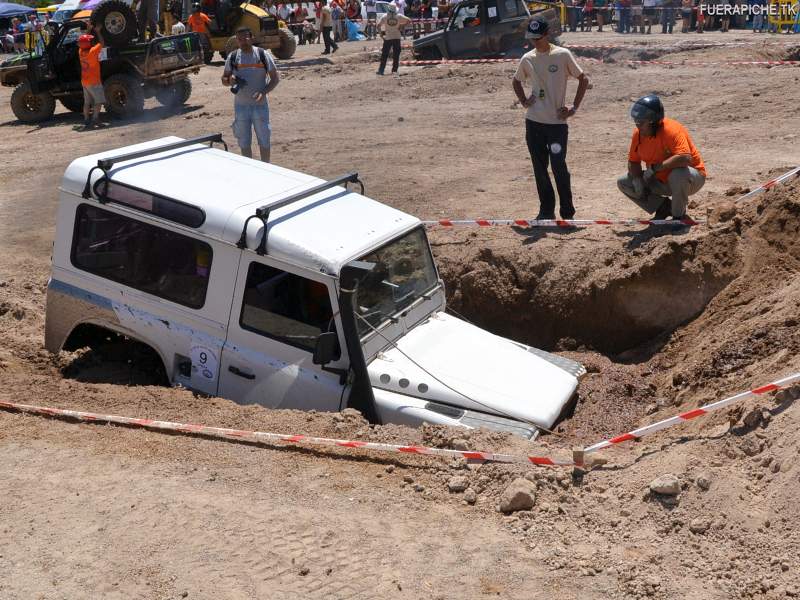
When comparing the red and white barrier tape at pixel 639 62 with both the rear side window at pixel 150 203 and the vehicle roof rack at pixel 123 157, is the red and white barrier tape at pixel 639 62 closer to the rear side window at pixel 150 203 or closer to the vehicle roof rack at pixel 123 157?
the vehicle roof rack at pixel 123 157

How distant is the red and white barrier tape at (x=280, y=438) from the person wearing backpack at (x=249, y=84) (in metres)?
6.19

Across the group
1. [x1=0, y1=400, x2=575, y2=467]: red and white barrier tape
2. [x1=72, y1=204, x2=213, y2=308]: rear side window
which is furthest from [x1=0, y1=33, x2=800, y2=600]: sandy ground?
[x1=72, y1=204, x2=213, y2=308]: rear side window

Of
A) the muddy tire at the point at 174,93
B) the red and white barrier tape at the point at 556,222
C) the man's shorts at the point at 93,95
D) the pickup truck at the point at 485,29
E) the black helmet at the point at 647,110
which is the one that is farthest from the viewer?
the pickup truck at the point at 485,29

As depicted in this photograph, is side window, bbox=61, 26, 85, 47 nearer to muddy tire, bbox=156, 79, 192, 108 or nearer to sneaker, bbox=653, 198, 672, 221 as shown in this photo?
muddy tire, bbox=156, 79, 192, 108

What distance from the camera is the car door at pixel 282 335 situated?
647 cm

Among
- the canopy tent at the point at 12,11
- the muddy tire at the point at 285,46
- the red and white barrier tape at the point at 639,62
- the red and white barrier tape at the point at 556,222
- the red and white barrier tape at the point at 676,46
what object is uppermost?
the canopy tent at the point at 12,11

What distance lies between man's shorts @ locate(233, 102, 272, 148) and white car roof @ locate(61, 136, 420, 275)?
4493mm

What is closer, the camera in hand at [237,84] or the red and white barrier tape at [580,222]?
the red and white barrier tape at [580,222]

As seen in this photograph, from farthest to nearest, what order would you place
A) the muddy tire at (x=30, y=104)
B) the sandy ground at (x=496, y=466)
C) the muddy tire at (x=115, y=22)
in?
the muddy tire at (x=30, y=104), the muddy tire at (x=115, y=22), the sandy ground at (x=496, y=466)

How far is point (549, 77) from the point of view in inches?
383

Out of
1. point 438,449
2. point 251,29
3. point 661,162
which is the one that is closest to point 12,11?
point 251,29

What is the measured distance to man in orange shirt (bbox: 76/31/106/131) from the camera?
62.8 feet

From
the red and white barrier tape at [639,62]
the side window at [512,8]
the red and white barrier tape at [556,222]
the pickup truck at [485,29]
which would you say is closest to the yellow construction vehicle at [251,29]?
the red and white barrier tape at [639,62]

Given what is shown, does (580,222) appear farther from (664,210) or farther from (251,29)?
(251,29)
